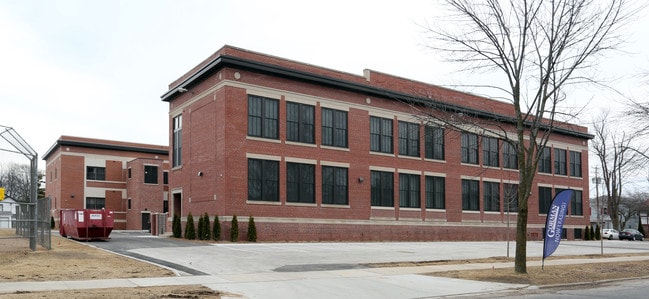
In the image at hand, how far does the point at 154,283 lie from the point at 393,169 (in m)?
28.6

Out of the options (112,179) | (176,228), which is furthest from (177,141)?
(112,179)

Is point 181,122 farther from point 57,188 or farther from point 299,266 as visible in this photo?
point 57,188

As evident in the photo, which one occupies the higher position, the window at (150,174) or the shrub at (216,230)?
the window at (150,174)

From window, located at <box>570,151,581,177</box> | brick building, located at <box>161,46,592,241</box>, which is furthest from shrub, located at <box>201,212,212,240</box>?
window, located at <box>570,151,581,177</box>

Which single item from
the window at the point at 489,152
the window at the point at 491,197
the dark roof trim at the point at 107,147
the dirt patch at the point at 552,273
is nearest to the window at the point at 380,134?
the window at the point at 489,152

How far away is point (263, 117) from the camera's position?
35.7m

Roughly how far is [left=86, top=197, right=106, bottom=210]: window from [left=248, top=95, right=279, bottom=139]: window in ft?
111

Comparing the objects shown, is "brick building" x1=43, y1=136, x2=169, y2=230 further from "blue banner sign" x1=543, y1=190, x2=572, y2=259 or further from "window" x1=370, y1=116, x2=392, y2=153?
"blue banner sign" x1=543, y1=190, x2=572, y2=259

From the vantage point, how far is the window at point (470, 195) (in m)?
47.4

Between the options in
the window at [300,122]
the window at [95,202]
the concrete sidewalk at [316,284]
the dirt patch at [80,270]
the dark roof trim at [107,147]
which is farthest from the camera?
the window at [95,202]

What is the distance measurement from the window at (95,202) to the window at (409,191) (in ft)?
114

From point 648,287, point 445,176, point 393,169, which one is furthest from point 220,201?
point 648,287

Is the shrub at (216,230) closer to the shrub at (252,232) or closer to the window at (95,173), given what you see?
the shrub at (252,232)

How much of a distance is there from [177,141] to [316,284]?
27.8 m
